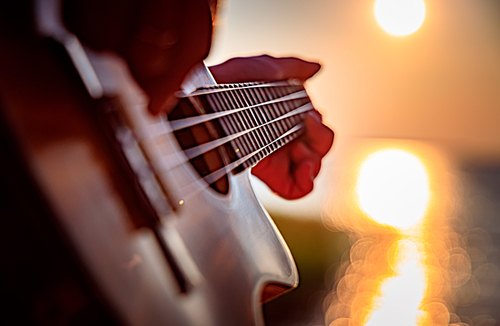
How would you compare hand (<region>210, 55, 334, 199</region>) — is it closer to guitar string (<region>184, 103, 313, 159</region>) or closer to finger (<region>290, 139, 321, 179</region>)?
finger (<region>290, 139, 321, 179</region>)

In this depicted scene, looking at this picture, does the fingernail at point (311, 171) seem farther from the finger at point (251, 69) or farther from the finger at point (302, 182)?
the finger at point (251, 69)

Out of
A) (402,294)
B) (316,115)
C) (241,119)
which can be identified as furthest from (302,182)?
(402,294)

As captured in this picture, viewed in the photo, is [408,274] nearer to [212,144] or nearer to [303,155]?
[303,155]

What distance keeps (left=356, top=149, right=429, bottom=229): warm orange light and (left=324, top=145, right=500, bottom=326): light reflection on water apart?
0.83 feet

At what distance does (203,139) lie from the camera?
0.38m

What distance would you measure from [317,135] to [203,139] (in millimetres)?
352

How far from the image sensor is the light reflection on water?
1.51 m

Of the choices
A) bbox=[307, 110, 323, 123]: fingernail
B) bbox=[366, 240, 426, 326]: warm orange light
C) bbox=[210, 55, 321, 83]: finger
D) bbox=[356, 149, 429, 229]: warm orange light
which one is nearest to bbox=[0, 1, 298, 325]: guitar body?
bbox=[210, 55, 321, 83]: finger

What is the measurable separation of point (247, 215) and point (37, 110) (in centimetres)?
28

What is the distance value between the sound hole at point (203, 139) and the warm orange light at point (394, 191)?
10.1 feet

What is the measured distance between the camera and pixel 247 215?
423 millimetres

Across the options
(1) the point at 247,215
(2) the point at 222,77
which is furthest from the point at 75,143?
(2) the point at 222,77

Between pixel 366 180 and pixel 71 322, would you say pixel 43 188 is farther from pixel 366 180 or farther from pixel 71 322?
pixel 366 180

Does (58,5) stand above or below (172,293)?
above
